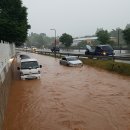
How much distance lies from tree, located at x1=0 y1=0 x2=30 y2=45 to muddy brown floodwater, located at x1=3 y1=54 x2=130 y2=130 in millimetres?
15992

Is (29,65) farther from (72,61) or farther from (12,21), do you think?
(12,21)

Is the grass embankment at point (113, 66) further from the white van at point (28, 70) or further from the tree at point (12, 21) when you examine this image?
the tree at point (12, 21)

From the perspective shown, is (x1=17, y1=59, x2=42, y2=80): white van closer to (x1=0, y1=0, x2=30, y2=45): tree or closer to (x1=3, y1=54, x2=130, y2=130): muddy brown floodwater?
(x1=3, y1=54, x2=130, y2=130): muddy brown floodwater

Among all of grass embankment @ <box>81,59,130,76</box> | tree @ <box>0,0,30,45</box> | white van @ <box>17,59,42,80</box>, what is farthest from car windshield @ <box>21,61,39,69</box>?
tree @ <box>0,0,30,45</box>

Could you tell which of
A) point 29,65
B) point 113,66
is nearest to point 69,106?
point 29,65

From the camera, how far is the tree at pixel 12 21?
130 ft

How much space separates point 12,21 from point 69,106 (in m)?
27.7

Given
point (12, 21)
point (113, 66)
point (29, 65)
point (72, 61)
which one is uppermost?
point (12, 21)

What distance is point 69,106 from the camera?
16594 mm

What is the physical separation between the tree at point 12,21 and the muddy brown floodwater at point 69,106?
52.5 feet

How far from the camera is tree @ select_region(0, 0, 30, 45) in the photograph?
130 ft

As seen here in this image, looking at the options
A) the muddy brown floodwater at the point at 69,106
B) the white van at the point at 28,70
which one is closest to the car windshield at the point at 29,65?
the white van at the point at 28,70

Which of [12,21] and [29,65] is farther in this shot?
[12,21]

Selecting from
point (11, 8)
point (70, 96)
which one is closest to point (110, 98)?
point (70, 96)
